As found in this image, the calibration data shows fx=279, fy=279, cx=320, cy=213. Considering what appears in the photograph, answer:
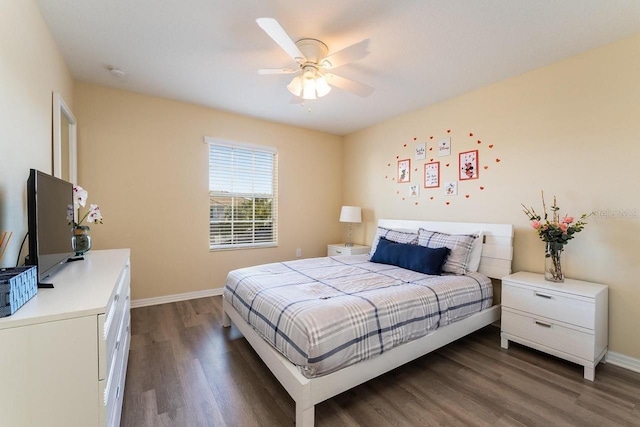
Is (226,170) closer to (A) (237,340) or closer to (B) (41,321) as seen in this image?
(A) (237,340)

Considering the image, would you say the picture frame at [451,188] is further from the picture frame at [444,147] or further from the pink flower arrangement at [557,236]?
the pink flower arrangement at [557,236]

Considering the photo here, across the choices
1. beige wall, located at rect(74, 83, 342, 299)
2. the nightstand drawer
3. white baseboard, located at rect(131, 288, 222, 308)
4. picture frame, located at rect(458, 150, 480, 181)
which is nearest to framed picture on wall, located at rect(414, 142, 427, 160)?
Answer: picture frame, located at rect(458, 150, 480, 181)

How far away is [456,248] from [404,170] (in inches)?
56.8

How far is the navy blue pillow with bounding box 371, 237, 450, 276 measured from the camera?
270cm

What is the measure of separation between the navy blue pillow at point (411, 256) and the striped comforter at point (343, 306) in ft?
0.31

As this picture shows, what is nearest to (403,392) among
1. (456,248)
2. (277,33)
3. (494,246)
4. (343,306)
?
(343,306)

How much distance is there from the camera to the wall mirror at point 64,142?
2.26 meters

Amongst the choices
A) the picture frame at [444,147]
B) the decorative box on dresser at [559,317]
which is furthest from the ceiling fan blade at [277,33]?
the decorative box on dresser at [559,317]

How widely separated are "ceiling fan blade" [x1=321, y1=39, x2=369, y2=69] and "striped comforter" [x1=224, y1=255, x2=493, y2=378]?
1736 millimetres

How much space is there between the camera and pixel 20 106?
163cm

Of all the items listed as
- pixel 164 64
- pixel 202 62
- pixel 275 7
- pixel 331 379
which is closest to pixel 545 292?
pixel 331 379

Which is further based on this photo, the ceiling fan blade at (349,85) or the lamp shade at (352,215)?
the lamp shade at (352,215)

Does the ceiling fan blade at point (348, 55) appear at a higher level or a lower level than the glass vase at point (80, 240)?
higher

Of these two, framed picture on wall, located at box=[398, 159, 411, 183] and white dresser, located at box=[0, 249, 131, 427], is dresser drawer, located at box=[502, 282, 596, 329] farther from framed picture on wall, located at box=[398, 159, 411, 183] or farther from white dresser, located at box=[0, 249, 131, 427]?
white dresser, located at box=[0, 249, 131, 427]
